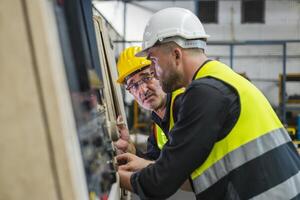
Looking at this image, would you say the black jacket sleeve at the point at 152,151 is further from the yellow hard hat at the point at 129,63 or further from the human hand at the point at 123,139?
the yellow hard hat at the point at 129,63

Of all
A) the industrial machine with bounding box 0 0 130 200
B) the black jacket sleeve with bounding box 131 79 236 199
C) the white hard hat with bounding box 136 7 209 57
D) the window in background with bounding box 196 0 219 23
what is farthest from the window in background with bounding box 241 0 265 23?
the industrial machine with bounding box 0 0 130 200

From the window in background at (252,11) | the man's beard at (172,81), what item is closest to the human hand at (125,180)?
the man's beard at (172,81)

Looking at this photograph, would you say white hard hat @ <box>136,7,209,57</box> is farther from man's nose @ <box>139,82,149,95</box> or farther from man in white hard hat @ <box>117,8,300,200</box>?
man's nose @ <box>139,82,149,95</box>

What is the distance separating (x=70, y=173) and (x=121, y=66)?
141 centimetres

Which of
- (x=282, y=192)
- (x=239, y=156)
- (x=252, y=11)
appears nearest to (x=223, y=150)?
(x=239, y=156)

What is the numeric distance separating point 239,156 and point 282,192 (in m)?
0.17

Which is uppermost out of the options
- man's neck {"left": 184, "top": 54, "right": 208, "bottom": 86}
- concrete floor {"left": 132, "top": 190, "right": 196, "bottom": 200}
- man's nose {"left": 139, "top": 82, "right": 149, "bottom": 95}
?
man's neck {"left": 184, "top": 54, "right": 208, "bottom": 86}

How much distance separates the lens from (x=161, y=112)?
1.88m

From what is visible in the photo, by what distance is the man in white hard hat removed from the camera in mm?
991

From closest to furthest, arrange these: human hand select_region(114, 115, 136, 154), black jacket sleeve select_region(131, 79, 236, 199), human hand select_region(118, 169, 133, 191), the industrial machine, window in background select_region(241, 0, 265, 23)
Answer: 1. the industrial machine
2. black jacket sleeve select_region(131, 79, 236, 199)
3. human hand select_region(118, 169, 133, 191)
4. human hand select_region(114, 115, 136, 154)
5. window in background select_region(241, 0, 265, 23)

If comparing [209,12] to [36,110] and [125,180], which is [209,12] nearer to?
[125,180]

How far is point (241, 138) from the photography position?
3.35 feet

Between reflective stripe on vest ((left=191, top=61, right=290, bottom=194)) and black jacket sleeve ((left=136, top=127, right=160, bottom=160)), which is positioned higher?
reflective stripe on vest ((left=191, top=61, right=290, bottom=194))

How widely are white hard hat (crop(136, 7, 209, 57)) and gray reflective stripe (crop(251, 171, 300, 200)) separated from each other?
1.61 feet
